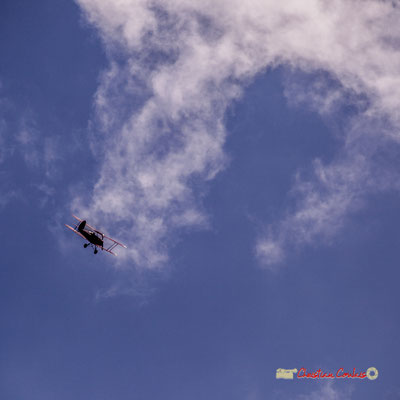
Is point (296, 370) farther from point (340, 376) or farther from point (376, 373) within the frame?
point (376, 373)

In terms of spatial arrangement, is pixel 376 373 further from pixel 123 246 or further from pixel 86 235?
pixel 86 235

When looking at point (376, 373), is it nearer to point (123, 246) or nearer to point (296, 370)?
point (296, 370)

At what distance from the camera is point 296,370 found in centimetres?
8706

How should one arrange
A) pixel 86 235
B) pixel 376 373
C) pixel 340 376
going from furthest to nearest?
pixel 376 373
pixel 340 376
pixel 86 235

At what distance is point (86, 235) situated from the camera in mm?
75812

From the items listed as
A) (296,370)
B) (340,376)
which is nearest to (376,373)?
(340,376)

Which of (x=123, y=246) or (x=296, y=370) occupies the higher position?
(x=123, y=246)

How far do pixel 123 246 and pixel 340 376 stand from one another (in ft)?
191

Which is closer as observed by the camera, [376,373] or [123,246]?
[123,246]

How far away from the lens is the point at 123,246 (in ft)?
260

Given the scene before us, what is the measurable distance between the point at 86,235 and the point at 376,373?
79328 mm

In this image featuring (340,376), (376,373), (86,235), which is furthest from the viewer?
(376,373)

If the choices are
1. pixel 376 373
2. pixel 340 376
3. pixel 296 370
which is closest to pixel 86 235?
pixel 296 370

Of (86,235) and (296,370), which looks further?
(296,370)
